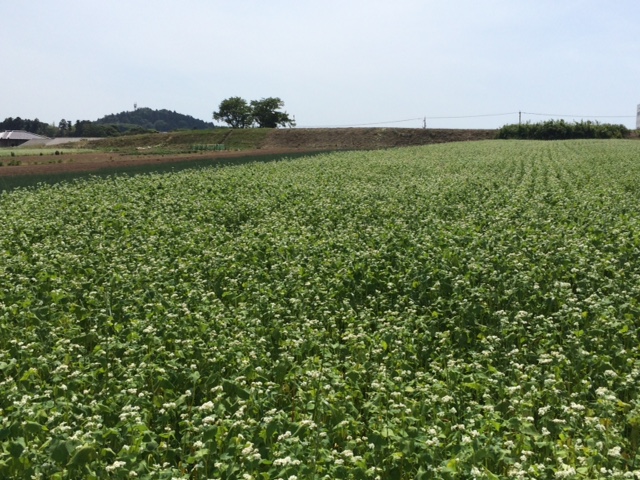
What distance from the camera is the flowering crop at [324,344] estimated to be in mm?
5738

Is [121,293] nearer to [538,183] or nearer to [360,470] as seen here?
[360,470]

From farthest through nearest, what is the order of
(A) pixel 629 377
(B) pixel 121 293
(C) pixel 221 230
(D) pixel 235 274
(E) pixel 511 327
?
(C) pixel 221 230 → (D) pixel 235 274 → (B) pixel 121 293 → (E) pixel 511 327 → (A) pixel 629 377

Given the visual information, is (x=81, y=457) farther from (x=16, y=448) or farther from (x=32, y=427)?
(x=32, y=427)

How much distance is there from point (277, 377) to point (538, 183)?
76.2 ft

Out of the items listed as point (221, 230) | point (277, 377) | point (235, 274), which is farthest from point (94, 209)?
point (277, 377)

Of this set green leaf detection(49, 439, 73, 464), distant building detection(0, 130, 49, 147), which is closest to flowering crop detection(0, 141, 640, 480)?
green leaf detection(49, 439, 73, 464)

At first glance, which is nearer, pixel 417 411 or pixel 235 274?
pixel 417 411

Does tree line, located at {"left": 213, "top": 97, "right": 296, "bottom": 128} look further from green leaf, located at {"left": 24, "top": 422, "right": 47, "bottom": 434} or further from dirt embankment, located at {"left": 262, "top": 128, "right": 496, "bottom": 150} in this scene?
green leaf, located at {"left": 24, "top": 422, "right": 47, "bottom": 434}

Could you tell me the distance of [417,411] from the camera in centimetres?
652

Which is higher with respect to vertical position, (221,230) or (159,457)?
(221,230)

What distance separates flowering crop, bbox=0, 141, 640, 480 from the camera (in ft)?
18.8

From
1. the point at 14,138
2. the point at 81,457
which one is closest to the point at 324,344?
the point at 81,457

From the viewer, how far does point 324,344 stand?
859 cm

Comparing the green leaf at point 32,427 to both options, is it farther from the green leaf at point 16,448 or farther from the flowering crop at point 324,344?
the green leaf at point 16,448
